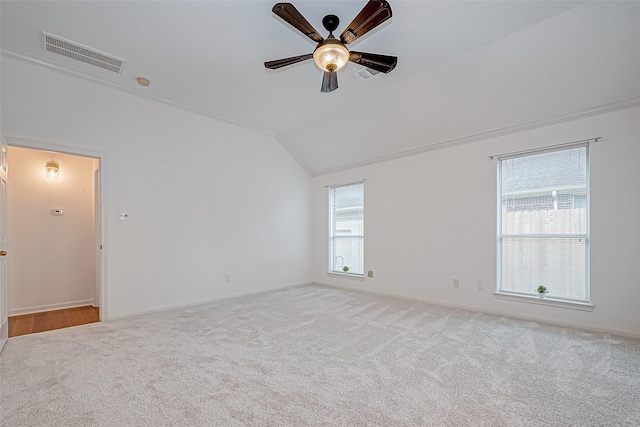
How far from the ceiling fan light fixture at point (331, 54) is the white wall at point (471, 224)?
2491mm

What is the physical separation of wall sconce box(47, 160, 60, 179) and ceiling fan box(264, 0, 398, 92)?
3.95 m

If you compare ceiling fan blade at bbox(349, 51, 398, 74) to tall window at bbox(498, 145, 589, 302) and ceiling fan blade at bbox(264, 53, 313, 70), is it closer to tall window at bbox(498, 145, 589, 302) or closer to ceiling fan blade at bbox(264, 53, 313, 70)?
ceiling fan blade at bbox(264, 53, 313, 70)

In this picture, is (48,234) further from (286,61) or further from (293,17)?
(293,17)

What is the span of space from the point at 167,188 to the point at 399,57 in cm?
353

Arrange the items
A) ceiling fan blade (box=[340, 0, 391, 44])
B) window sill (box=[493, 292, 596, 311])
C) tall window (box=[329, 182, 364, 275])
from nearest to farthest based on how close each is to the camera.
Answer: ceiling fan blade (box=[340, 0, 391, 44]), window sill (box=[493, 292, 596, 311]), tall window (box=[329, 182, 364, 275])

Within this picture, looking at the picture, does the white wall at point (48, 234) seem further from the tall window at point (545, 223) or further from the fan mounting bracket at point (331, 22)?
the tall window at point (545, 223)

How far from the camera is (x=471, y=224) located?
4277 millimetres

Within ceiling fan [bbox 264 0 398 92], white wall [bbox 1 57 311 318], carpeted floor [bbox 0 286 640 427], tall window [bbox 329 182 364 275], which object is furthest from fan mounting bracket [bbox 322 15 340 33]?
tall window [bbox 329 182 364 275]

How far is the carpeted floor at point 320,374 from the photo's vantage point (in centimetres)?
185

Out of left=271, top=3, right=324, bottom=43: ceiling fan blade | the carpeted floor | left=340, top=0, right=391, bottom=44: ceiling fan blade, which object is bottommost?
the carpeted floor

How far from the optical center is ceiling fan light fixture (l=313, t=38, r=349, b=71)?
94.8 inches

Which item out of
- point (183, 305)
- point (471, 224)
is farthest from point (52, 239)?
point (471, 224)

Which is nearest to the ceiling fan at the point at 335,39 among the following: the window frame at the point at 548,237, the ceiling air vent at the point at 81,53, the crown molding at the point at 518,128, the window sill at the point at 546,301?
the ceiling air vent at the point at 81,53

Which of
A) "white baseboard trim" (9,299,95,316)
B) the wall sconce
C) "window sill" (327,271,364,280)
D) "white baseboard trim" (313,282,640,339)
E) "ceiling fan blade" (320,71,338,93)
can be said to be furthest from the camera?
"window sill" (327,271,364,280)
